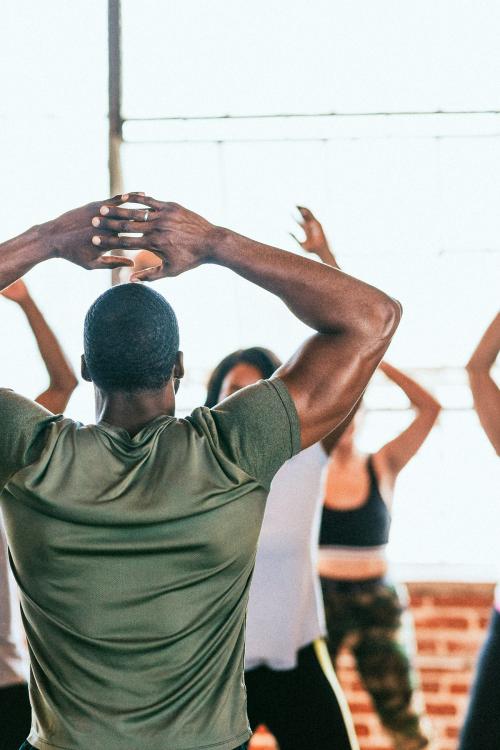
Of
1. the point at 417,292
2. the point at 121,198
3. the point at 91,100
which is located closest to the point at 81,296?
the point at 91,100

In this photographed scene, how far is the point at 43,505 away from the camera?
1074 millimetres

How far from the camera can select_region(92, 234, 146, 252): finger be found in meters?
1.20

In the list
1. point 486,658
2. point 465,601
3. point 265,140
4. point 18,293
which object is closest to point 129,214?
point 18,293

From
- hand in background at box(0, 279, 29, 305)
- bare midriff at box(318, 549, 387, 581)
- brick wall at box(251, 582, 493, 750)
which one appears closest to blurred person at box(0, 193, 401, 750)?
hand in background at box(0, 279, 29, 305)

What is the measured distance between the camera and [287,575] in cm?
211

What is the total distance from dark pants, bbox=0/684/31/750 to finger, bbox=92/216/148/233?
1177 mm

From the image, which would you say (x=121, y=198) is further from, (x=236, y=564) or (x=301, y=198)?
(x=301, y=198)

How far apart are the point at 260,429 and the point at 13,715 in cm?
121

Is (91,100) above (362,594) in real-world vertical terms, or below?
above

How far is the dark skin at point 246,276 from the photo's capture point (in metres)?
1.18

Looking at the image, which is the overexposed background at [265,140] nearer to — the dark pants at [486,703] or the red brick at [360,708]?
the red brick at [360,708]

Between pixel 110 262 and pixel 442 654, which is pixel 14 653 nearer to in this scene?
pixel 110 262

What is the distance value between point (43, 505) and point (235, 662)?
11.7 inches

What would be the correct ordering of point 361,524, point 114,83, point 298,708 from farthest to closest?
point 114,83 < point 361,524 < point 298,708
